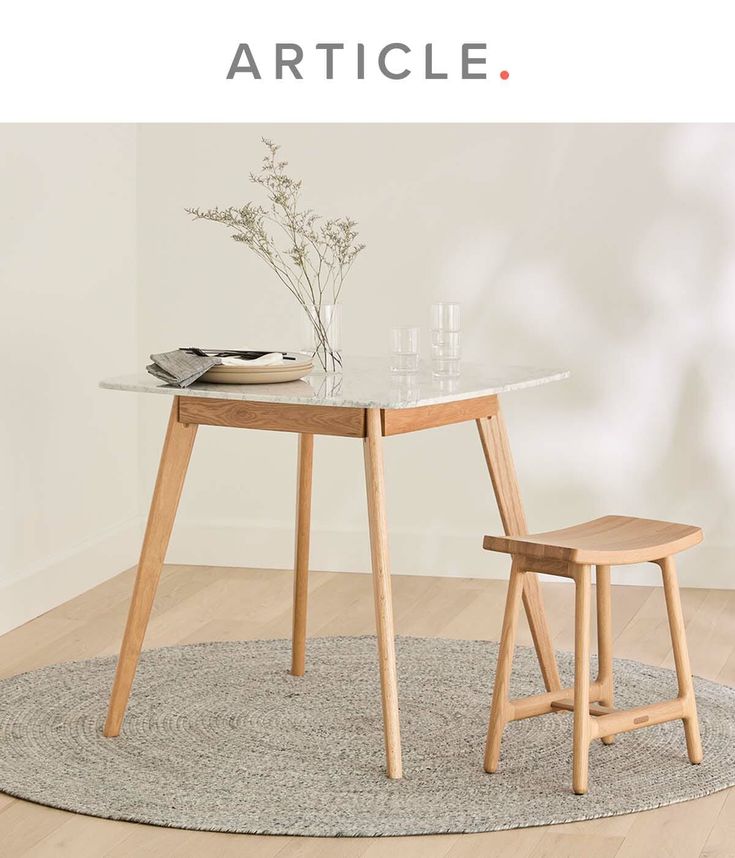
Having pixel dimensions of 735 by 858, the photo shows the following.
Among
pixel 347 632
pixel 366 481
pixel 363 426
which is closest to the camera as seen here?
pixel 363 426

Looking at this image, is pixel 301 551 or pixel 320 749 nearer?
pixel 320 749

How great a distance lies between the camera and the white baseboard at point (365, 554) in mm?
4246

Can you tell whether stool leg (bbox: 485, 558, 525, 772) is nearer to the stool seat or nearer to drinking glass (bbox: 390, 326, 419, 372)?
the stool seat

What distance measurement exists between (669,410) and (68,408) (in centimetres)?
179

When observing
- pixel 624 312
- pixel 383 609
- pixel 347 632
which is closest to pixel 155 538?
pixel 383 609

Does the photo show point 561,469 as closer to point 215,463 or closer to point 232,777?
point 215,463

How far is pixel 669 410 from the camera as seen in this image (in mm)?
4234

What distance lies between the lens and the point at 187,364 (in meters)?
2.73

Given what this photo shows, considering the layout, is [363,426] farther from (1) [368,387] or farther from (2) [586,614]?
(2) [586,614]

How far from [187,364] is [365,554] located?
1.80 meters

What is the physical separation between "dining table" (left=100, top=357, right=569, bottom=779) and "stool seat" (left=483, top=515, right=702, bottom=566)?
0.82 feet

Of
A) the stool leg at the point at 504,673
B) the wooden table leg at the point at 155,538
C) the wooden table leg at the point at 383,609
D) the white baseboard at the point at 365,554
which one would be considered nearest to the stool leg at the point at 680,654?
the stool leg at the point at 504,673

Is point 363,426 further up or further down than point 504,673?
further up

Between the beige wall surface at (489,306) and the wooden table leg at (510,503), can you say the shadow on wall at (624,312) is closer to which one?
the beige wall surface at (489,306)
